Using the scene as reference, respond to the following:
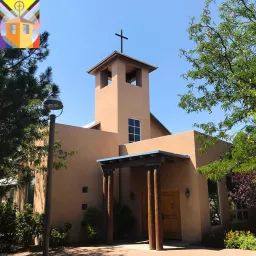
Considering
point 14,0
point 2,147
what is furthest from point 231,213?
point 14,0

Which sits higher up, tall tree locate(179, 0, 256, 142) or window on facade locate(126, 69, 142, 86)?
window on facade locate(126, 69, 142, 86)

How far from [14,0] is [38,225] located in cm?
790

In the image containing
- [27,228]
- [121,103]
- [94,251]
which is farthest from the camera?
[121,103]

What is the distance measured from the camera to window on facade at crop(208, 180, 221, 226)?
1191 cm

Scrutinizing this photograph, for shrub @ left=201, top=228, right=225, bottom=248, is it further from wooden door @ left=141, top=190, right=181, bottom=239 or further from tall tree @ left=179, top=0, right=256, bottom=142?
tall tree @ left=179, top=0, right=256, bottom=142

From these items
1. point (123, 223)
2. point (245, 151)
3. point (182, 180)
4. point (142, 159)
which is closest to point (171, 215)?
point (182, 180)

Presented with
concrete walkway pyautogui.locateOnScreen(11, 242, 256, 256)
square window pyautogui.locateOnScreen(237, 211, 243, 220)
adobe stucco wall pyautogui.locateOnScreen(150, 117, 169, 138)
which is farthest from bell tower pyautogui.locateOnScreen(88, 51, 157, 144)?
square window pyautogui.locateOnScreen(237, 211, 243, 220)

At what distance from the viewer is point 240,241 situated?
33.0ft

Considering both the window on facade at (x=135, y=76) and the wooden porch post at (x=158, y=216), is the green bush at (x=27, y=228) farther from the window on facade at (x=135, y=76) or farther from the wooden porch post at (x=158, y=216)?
the window on facade at (x=135, y=76)

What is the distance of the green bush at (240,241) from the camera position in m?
9.80

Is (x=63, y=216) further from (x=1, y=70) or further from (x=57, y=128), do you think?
(x=1, y=70)

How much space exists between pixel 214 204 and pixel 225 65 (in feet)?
21.7

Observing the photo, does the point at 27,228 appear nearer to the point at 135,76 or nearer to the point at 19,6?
the point at 19,6
